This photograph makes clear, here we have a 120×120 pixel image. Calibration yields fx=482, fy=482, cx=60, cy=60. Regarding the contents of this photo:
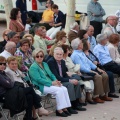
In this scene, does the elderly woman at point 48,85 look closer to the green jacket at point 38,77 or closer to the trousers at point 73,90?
the green jacket at point 38,77

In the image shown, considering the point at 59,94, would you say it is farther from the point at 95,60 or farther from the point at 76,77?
the point at 95,60

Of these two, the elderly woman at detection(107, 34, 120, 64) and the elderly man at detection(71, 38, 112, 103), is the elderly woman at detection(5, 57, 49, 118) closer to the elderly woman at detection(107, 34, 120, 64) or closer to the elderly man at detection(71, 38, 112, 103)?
the elderly man at detection(71, 38, 112, 103)

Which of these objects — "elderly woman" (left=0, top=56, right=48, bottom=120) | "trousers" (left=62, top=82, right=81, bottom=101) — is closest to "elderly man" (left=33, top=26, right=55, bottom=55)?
"trousers" (left=62, top=82, right=81, bottom=101)

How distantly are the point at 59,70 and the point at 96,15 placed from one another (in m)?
6.17

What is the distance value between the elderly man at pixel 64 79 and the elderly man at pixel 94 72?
68cm

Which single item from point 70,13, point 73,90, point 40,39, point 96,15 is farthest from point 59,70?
point 96,15

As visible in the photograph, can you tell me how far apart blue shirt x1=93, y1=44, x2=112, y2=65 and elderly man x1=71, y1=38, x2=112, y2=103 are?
1.96 feet

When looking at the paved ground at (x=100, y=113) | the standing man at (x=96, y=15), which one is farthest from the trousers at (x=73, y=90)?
the standing man at (x=96, y=15)

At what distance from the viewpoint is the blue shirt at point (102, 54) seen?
35.8 feet

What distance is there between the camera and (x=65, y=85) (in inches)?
361

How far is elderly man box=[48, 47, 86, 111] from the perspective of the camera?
9.18 meters

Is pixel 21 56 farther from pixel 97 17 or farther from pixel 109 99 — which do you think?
pixel 97 17

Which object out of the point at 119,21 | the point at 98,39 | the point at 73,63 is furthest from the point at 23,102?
the point at 119,21

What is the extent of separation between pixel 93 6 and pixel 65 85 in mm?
6627
